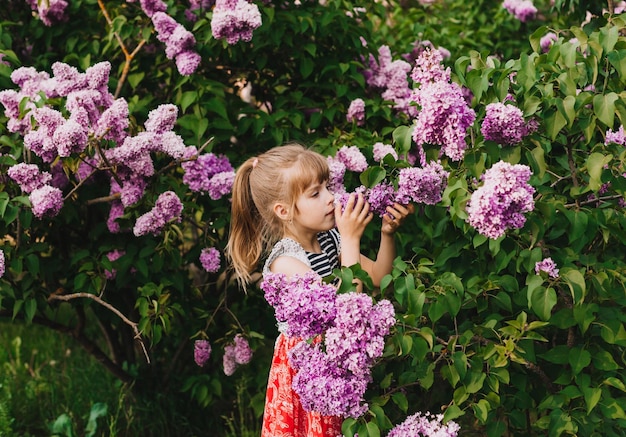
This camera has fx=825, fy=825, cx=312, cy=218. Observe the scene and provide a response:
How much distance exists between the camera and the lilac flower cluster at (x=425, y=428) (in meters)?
2.60

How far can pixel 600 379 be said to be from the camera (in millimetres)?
2840

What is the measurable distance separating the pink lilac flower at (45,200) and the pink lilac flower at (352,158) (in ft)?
3.88

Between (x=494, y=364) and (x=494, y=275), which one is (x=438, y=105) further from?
(x=494, y=364)

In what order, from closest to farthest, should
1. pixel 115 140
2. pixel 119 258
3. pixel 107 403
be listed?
pixel 115 140 → pixel 119 258 → pixel 107 403

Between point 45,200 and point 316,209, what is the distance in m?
1.13

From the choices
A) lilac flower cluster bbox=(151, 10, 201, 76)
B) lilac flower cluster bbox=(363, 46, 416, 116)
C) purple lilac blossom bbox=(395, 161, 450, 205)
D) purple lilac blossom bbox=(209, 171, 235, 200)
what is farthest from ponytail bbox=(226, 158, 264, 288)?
lilac flower cluster bbox=(363, 46, 416, 116)

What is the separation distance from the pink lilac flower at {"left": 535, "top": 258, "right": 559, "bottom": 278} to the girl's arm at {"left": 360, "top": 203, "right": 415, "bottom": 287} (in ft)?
1.73

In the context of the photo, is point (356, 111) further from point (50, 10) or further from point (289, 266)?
point (50, 10)

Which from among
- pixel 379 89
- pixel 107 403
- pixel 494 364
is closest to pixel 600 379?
pixel 494 364

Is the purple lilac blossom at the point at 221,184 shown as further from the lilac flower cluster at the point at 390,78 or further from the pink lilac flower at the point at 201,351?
the lilac flower cluster at the point at 390,78

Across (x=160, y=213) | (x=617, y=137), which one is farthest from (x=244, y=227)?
(x=617, y=137)

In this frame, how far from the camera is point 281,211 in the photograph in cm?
319

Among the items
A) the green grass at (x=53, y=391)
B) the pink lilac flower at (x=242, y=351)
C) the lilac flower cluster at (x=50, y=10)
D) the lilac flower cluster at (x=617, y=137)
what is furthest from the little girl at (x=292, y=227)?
the lilac flower cluster at (x=50, y=10)

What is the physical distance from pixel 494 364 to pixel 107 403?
2.69 m
